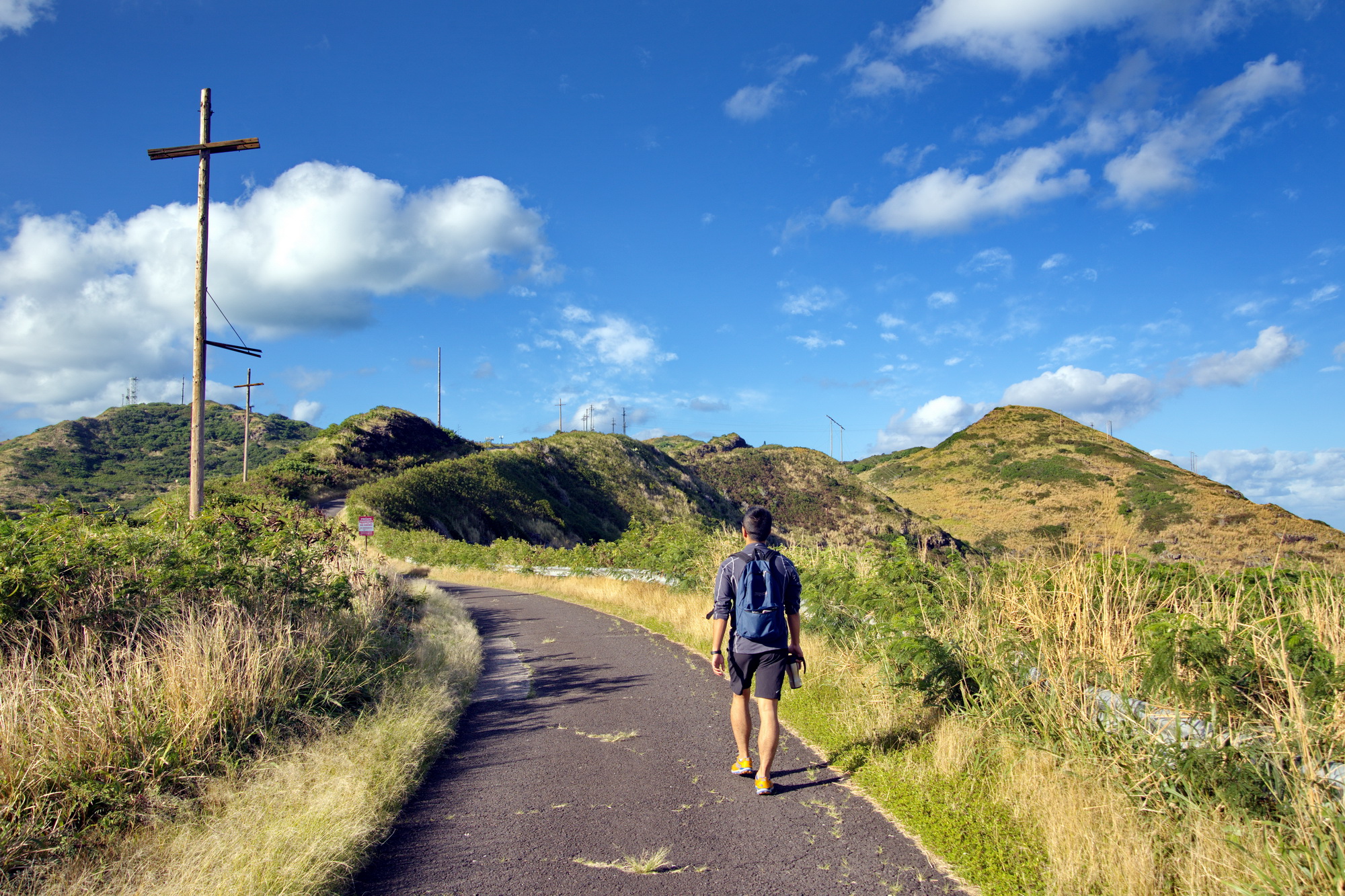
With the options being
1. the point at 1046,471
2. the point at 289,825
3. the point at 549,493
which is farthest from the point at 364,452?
the point at 1046,471

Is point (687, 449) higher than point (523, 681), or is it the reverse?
point (687, 449)

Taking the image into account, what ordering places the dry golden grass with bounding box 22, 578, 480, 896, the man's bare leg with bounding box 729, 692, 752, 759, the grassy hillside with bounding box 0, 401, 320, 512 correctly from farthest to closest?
the grassy hillside with bounding box 0, 401, 320, 512
the man's bare leg with bounding box 729, 692, 752, 759
the dry golden grass with bounding box 22, 578, 480, 896

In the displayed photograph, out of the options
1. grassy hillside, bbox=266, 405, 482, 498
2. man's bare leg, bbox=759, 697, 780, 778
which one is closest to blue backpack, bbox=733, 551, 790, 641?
man's bare leg, bbox=759, 697, 780, 778

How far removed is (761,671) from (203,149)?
1253cm

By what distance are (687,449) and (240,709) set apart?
4847 inches

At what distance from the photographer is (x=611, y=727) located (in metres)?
6.62

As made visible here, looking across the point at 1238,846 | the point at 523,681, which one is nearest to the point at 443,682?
the point at 523,681

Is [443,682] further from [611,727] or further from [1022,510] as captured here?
[1022,510]

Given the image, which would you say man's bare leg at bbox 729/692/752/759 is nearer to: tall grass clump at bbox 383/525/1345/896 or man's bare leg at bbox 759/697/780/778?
man's bare leg at bbox 759/697/780/778

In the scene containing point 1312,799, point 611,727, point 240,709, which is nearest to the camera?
point 1312,799

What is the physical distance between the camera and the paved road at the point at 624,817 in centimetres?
372

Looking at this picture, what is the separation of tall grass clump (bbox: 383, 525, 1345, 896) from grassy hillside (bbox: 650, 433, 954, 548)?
66172 millimetres

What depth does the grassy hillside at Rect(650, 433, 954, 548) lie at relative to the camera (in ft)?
279

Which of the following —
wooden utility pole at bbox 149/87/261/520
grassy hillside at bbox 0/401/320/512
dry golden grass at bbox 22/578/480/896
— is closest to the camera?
dry golden grass at bbox 22/578/480/896
